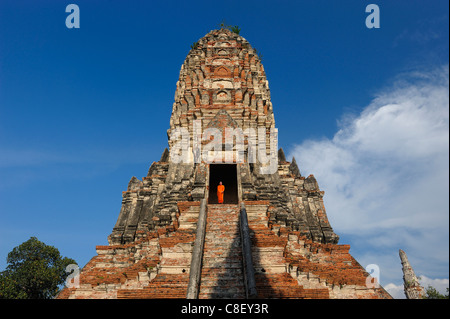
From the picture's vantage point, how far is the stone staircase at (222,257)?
7.39 meters

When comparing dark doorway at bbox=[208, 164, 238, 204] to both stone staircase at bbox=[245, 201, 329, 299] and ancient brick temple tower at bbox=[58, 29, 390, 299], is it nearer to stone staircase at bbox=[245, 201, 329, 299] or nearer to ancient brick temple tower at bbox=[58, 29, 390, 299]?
ancient brick temple tower at bbox=[58, 29, 390, 299]

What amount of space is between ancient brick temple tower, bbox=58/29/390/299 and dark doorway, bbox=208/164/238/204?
0.19 feet

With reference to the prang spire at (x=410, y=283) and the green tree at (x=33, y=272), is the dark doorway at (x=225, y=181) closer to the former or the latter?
the green tree at (x=33, y=272)

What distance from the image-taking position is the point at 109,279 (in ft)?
33.7

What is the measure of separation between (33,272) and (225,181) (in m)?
15.6

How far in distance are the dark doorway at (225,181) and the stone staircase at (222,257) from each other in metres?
6.45

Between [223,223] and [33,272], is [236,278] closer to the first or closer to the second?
[223,223]

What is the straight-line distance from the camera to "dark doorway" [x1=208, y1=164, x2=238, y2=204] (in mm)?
17219

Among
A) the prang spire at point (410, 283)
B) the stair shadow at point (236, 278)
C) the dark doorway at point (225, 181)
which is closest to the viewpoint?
the stair shadow at point (236, 278)

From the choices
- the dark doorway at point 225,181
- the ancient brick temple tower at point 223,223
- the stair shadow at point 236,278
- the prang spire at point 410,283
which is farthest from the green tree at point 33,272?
the prang spire at point 410,283

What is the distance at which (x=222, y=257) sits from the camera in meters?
8.41
